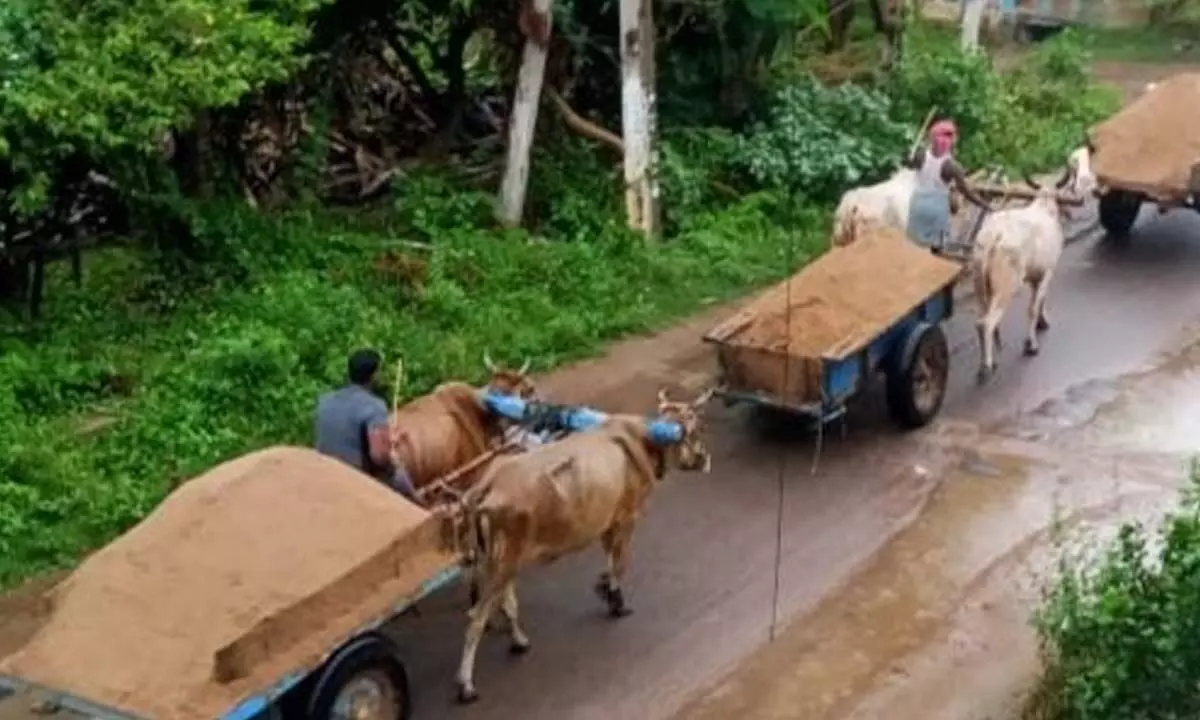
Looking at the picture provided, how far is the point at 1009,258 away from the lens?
596 inches

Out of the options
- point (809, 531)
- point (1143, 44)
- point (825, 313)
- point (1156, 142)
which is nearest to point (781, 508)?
point (809, 531)

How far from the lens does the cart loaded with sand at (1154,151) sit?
1780 cm

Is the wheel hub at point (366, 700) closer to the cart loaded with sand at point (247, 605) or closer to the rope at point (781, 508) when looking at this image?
the cart loaded with sand at point (247, 605)

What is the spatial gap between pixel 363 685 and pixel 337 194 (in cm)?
973

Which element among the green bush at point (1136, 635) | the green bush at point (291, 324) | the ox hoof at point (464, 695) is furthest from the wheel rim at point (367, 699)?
the green bush at point (1136, 635)

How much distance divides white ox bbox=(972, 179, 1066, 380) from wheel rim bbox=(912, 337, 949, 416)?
0.94 meters

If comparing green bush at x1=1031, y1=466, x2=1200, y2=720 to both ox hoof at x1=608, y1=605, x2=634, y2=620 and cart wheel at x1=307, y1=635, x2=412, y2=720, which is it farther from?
cart wheel at x1=307, y1=635, x2=412, y2=720

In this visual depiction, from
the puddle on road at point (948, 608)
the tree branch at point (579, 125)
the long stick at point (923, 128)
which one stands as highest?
the tree branch at point (579, 125)

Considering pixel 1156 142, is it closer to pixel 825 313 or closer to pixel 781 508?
pixel 825 313

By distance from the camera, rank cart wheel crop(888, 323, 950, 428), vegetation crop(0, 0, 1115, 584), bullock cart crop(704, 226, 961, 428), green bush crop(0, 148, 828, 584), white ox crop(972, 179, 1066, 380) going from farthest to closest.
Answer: white ox crop(972, 179, 1066, 380) < cart wheel crop(888, 323, 950, 428) < vegetation crop(0, 0, 1115, 584) < bullock cart crop(704, 226, 961, 428) < green bush crop(0, 148, 828, 584)

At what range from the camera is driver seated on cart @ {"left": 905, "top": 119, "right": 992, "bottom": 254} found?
1523cm

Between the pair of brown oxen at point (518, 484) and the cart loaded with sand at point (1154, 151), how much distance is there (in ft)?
25.2

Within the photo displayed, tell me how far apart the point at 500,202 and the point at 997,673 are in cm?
814

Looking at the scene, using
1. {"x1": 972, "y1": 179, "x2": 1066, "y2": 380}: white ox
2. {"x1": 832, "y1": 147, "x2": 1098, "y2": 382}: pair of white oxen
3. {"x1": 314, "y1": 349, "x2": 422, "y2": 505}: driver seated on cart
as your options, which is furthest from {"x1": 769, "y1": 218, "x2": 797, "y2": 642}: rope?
{"x1": 314, "y1": 349, "x2": 422, "y2": 505}: driver seated on cart
